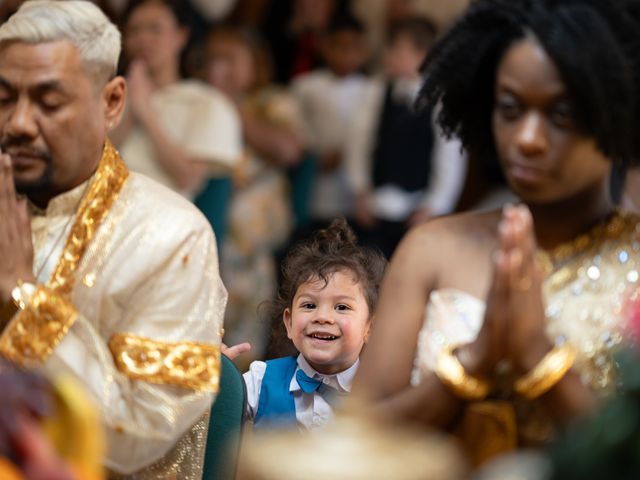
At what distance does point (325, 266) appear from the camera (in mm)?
3146

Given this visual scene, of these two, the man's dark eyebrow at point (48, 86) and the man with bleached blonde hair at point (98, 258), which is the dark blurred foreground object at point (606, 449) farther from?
the man's dark eyebrow at point (48, 86)

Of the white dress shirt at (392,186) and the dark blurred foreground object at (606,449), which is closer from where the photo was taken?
the dark blurred foreground object at (606,449)

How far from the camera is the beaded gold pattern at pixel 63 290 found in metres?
2.66

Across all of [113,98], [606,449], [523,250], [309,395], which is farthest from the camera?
[309,395]

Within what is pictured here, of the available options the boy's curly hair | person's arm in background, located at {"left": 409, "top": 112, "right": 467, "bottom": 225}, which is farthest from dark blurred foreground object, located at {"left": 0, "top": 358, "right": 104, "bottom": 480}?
person's arm in background, located at {"left": 409, "top": 112, "right": 467, "bottom": 225}

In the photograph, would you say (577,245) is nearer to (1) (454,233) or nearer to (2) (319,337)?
(1) (454,233)

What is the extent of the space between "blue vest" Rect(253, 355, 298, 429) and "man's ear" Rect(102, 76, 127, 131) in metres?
0.56

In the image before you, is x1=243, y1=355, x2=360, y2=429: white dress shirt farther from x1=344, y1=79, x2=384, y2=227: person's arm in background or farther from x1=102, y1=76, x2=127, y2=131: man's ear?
x1=344, y1=79, x2=384, y2=227: person's arm in background

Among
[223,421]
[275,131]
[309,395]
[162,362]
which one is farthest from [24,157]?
[275,131]

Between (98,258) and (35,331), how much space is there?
21cm

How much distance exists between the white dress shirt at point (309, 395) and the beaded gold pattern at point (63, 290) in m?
0.46

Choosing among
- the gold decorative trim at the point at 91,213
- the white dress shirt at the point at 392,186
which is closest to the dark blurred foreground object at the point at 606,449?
the gold decorative trim at the point at 91,213

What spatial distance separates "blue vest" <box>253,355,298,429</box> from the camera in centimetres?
306

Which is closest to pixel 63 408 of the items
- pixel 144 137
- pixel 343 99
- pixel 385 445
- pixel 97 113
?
pixel 385 445
